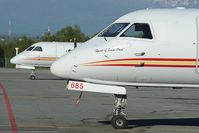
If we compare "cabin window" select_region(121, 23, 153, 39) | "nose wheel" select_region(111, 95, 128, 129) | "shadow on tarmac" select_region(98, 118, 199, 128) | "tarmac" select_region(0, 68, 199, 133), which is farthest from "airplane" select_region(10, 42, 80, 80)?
"cabin window" select_region(121, 23, 153, 39)

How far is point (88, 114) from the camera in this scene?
1662cm

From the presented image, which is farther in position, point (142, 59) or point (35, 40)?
point (35, 40)

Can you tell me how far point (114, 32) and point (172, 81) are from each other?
5.73 feet

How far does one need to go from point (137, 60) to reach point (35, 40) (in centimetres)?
6065

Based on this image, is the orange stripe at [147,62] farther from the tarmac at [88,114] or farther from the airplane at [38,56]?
the airplane at [38,56]

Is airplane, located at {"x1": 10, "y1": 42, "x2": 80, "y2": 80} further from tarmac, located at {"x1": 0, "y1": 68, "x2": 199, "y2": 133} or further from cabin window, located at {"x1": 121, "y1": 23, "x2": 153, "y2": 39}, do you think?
cabin window, located at {"x1": 121, "y1": 23, "x2": 153, "y2": 39}

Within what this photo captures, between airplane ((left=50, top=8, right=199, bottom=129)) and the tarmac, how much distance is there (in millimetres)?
1044

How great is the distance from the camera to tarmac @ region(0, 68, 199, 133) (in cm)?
1368

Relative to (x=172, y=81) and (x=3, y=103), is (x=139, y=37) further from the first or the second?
(x=3, y=103)

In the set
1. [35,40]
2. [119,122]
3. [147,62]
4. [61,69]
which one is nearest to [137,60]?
[147,62]

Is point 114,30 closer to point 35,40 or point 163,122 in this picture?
point 163,122

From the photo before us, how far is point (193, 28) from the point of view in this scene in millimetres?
13367

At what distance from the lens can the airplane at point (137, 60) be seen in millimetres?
13156

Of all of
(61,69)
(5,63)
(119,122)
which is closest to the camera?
(61,69)
